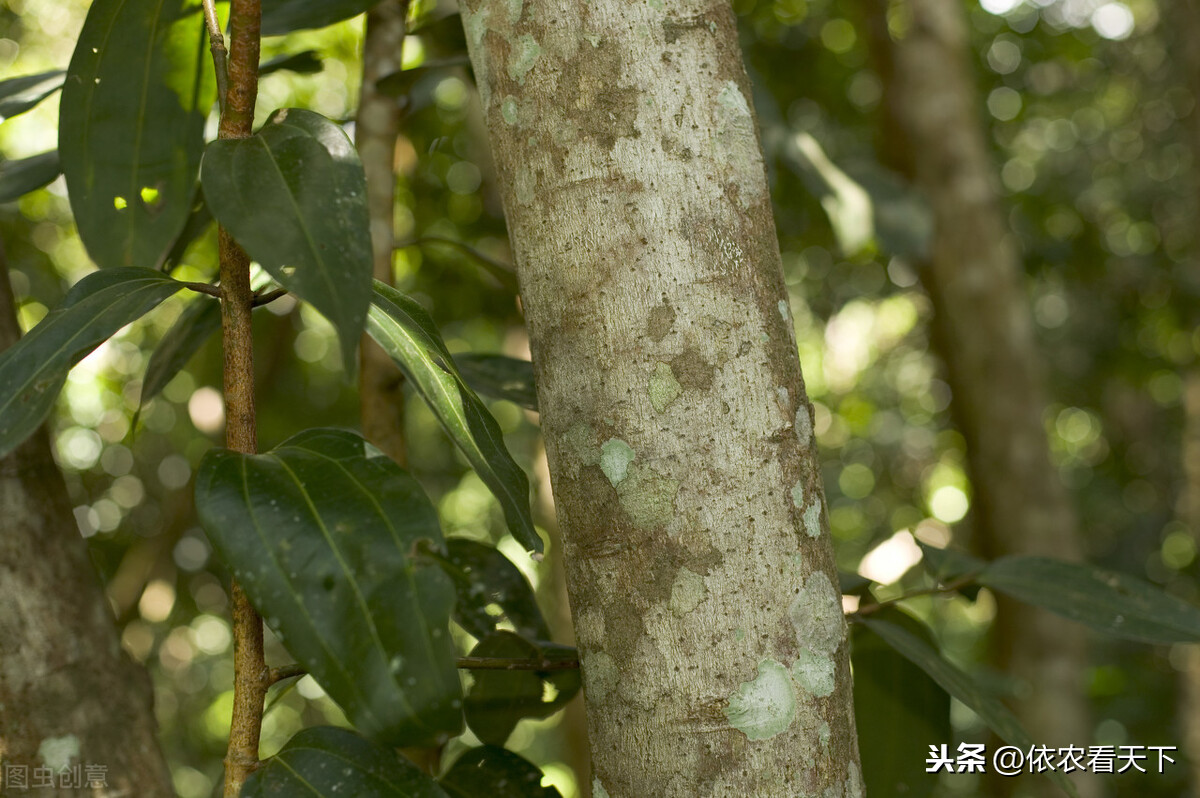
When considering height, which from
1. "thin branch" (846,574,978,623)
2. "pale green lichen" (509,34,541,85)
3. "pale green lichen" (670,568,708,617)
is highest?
"pale green lichen" (509,34,541,85)

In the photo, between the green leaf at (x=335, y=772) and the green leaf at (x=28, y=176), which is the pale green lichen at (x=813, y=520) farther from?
the green leaf at (x=28, y=176)

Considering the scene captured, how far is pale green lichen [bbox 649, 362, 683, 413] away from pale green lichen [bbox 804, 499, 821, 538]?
0.36 feet

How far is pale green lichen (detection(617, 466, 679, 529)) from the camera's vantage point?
577 mm

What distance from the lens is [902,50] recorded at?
2430mm

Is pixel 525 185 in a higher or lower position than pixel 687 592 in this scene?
higher

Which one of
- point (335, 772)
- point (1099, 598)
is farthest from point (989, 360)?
point (335, 772)

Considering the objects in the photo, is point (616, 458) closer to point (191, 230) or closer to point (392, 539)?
point (392, 539)

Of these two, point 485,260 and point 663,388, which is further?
point 485,260

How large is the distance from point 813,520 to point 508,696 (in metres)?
0.41

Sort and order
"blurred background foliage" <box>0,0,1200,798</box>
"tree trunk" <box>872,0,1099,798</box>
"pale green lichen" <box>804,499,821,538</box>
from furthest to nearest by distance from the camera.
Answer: "blurred background foliage" <box>0,0,1200,798</box>
"tree trunk" <box>872,0,1099,798</box>
"pale green lichen" <box>804,499,821,538</box>

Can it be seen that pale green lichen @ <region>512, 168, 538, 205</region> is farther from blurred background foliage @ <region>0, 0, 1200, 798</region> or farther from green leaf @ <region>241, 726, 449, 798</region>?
blurred background foliage @ <region>0, 0, 1200, 798</region>

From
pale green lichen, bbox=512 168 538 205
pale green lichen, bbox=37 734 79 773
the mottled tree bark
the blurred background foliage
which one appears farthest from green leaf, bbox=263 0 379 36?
pale green lichen, bbox=37 734 79 773

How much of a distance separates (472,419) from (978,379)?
1985mm

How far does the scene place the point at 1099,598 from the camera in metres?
0.92
